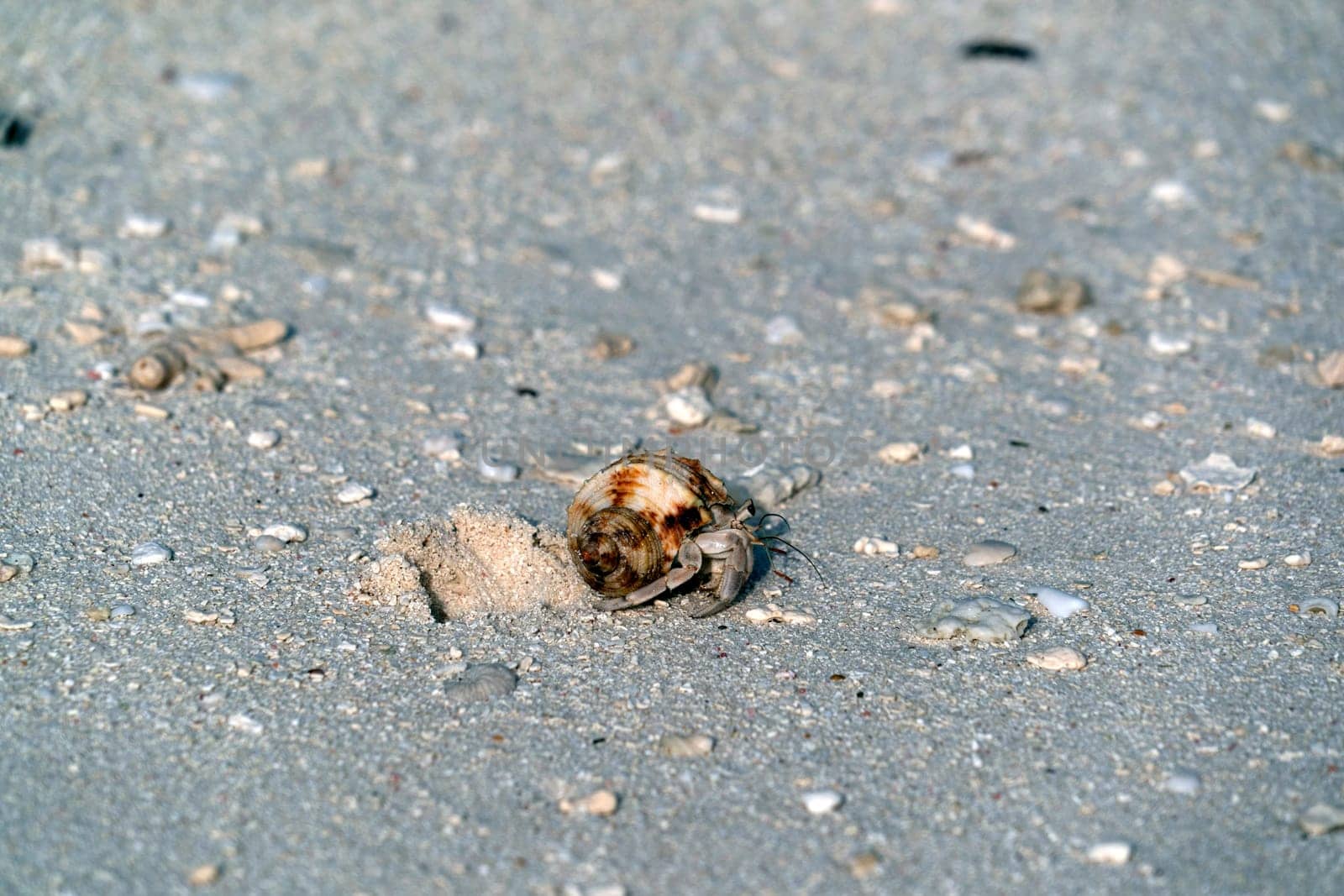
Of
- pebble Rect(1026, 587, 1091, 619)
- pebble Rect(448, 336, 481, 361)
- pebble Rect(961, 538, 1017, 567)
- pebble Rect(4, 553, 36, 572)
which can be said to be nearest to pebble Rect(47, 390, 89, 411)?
pebble Rect(4, 553, 36, 572)

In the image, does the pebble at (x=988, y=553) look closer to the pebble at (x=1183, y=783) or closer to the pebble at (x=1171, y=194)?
the pebble at (x=1183, y=783)

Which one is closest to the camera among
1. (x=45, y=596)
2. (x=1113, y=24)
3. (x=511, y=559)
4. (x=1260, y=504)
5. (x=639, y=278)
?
(x=45, y=596)

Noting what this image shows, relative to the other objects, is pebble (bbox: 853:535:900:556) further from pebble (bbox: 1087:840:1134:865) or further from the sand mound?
pebble (bbox: 1087:840:1134:865)

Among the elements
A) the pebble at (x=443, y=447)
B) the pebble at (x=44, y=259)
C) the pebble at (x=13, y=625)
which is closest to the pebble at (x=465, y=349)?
the pebble at (x=443, y=447)

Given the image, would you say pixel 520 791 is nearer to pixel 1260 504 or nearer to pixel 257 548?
pixel 257 548

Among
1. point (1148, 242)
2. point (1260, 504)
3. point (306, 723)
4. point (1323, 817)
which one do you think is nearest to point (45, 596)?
point (306, 723)

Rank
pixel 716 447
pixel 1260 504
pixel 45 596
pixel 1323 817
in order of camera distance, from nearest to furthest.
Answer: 1. pixel 1323 817
2. pixel 45 596
3. pixel 1260 504
4. pixel 716 447

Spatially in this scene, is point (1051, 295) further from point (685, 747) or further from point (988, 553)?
point (685, 747)
